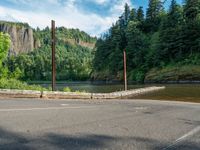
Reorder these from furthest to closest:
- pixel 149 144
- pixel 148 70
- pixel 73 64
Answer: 1. pixel 73 64
2. pixel 148 70
3. pixel 149 144

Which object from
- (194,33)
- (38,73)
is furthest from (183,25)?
(38,73)

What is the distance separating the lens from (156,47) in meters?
102

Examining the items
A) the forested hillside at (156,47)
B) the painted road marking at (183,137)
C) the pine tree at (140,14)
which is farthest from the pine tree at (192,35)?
the painted road marking at (183,137)

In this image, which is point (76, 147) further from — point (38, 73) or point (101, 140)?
point (38, 73)

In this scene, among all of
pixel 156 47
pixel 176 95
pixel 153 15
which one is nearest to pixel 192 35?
pixel 156 47

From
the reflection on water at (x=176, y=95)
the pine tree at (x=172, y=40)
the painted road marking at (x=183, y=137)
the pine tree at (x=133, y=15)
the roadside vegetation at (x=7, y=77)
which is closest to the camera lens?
the painted road marking at (x=183, y=137)

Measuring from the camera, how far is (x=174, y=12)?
108250 millimetres

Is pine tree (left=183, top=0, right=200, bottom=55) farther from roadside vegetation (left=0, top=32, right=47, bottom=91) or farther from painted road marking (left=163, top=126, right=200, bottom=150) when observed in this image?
painted road marking (left=163, top=126, right=200, bottom=150)

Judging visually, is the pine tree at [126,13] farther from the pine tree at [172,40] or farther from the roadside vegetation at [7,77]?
the roadside vegetation at [7,77]

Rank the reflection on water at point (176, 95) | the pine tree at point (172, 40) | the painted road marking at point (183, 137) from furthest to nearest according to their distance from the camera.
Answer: the pine tree at point (172, 40)
the reflection on water at point (176, 95)
the painted road marking at point (183, 137)

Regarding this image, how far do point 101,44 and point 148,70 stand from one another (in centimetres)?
3717

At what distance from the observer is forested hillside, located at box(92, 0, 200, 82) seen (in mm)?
91562

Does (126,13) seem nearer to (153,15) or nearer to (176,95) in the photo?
(153,15)

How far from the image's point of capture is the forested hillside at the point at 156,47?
9156cm
